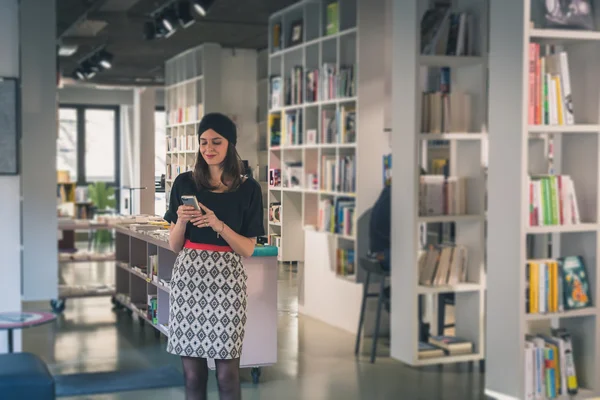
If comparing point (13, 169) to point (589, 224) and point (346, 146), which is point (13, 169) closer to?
point (346, 146)

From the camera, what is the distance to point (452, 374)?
5504 mm

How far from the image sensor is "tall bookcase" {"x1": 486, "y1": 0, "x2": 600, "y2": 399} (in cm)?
431

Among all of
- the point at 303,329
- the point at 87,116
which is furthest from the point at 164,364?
the point at 87,116

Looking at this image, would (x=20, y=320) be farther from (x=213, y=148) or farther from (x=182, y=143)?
(x=213, y=148)

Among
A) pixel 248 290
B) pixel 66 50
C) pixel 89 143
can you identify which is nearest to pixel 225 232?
pixel 248 290

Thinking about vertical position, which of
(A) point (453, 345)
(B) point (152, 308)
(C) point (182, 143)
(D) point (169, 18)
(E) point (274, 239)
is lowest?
(A) point (453, 345)

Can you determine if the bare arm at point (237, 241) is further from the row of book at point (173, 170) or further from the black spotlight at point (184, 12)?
the black spotlight at point (184, 12)

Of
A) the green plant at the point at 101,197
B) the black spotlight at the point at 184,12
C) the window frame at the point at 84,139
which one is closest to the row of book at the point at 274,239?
the black spotlight at the point at 184,12

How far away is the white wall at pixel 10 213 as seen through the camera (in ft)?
17.3

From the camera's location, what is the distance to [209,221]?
355 centimetres

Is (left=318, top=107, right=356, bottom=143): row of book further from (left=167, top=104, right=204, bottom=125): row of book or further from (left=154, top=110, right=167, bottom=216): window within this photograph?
(left=154, top=110, right=167, bottom=216): window

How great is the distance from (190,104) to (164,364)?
3366mm

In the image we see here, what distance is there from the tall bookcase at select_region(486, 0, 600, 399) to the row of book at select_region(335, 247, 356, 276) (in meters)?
1.94

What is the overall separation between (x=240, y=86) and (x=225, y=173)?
17.9ft
